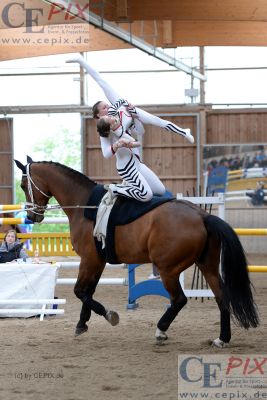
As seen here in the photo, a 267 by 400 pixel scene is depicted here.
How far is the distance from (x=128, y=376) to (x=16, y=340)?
5.91ft

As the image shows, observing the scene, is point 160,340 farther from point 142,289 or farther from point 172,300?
point 142,289

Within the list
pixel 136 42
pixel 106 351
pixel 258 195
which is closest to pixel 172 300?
pixel 106 351

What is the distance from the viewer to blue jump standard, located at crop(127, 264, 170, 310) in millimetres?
7902

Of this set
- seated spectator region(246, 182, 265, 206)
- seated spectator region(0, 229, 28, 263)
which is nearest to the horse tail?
seated spectator region(0, 229, 28, 263)

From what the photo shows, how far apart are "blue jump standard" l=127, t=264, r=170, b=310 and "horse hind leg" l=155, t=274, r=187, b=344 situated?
69.7 inches

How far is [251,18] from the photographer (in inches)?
528

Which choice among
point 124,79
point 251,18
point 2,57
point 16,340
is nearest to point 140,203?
point 16,340

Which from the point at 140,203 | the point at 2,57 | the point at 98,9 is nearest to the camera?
the point at 140,203

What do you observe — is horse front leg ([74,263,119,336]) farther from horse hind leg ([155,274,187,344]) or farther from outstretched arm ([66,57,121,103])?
outstretched arm ([66,57,121,103])

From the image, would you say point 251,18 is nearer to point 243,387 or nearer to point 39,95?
point 39,95

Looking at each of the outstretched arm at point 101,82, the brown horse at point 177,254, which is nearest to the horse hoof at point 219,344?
the brown horse at point 177,254

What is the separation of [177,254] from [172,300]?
1.35 feet

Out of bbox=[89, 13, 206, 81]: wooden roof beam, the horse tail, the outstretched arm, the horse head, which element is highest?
bbox=[89, 13, 206, 81]: wooden roof beam

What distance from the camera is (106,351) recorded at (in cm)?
572
